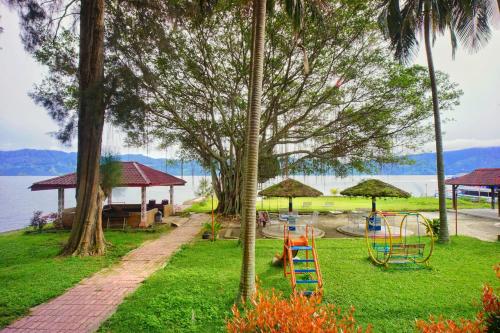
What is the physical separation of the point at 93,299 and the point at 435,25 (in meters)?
A: 15.2

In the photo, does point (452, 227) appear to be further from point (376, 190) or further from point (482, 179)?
point (482, 179)

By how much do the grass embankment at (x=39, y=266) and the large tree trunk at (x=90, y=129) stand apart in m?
1.05

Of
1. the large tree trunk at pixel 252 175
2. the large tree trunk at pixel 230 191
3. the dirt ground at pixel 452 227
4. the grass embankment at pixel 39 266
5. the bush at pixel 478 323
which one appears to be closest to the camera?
the bush at pixel 478 323

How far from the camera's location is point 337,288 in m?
6.88

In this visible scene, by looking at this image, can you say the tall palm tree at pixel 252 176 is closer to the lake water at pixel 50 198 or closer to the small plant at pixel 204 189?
→ the lake water at pixel 50 198

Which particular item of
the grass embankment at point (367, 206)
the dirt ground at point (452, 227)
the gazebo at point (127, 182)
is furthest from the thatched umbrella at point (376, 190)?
the gazebo at point (127, 182)

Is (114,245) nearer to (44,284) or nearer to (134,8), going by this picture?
(44,284)

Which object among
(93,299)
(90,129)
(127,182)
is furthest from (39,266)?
(127,182)

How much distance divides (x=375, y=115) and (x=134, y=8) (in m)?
14.5

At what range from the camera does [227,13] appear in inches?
595

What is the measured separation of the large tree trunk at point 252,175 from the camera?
18.8 ft

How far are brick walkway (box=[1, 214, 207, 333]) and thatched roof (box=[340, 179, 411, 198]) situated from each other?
9.94m

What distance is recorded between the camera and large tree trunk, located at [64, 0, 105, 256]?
1100cm

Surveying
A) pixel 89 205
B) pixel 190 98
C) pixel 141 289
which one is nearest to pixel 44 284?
pixel 141 289
